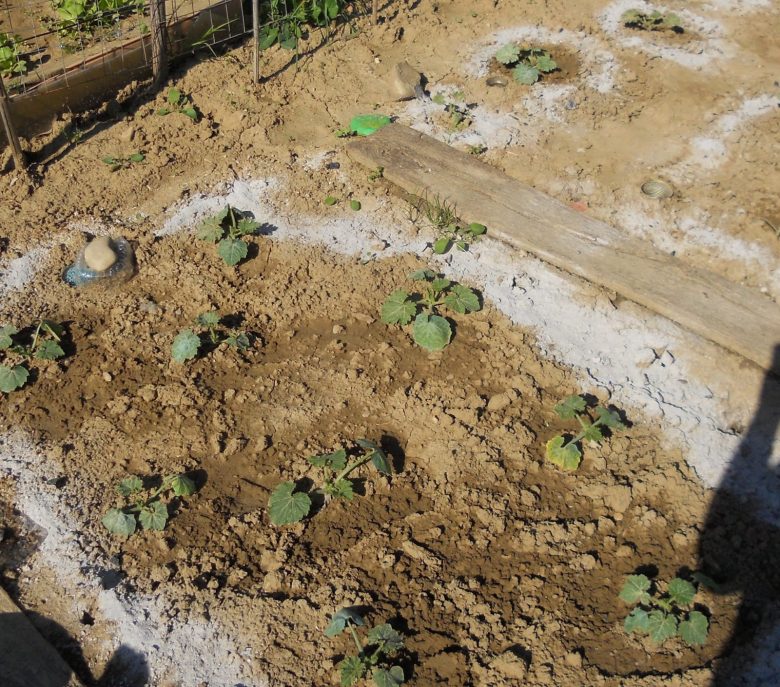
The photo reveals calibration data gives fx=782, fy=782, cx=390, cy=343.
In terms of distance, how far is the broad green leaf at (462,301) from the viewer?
4.78 m

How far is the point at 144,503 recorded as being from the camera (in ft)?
12.8

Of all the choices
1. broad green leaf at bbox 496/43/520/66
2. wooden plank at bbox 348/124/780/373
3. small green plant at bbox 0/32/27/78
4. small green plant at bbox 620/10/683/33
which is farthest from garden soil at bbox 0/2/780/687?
small green plant at bbox 620/10/683/33

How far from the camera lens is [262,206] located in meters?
5.51

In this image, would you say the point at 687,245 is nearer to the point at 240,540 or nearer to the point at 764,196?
the point at 764,196

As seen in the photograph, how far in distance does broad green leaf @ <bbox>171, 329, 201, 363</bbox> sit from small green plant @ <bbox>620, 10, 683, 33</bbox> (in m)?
5.16

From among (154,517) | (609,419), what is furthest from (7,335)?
(609,419)

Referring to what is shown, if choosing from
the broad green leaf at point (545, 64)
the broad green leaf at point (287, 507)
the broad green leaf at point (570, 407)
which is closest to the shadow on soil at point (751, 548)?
the broad green leaf at point (570, 407)

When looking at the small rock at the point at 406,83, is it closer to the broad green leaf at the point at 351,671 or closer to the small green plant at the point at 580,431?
the small green plant at the point at 580,431

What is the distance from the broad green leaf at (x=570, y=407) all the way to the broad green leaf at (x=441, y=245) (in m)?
1.41

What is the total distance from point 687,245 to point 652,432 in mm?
1627

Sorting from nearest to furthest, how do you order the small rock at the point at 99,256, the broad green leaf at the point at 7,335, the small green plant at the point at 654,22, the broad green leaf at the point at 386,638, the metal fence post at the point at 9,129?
the broad green leaf at the point at 386,638, the broad green leaf at the point at 7,335, the small rock at the point at 99,256, the metal fence post at the point at 9,129, the small green plant at the point at 654,22

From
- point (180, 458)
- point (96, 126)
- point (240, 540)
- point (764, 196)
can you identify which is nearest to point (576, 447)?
point (240, 540)

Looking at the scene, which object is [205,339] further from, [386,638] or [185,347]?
[386,638]

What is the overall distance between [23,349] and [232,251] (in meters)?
1.38
